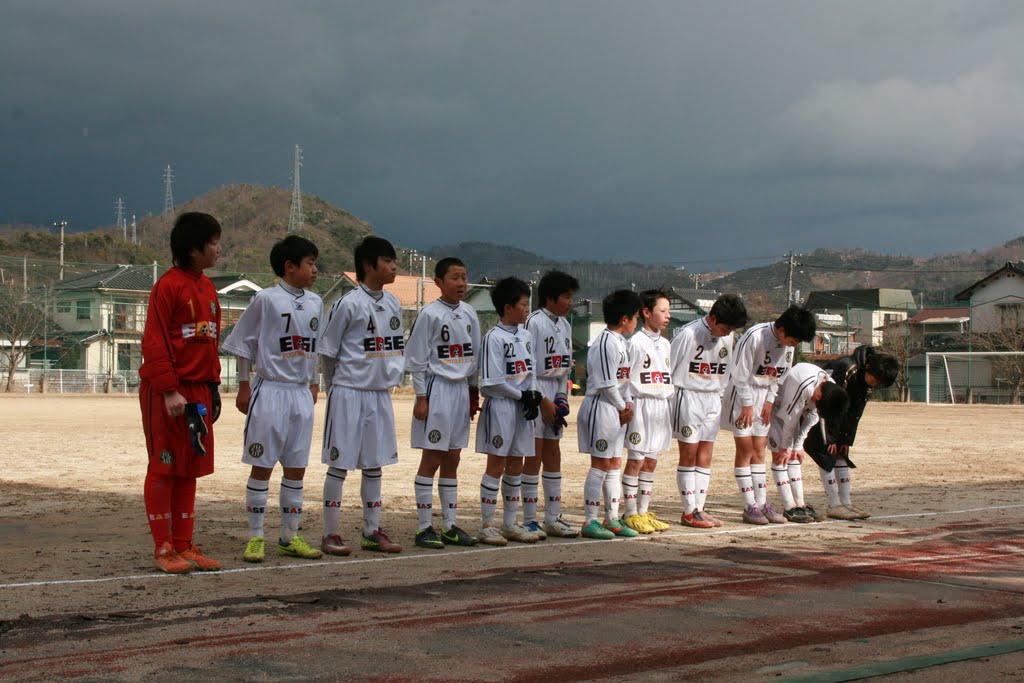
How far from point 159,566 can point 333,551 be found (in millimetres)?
1285

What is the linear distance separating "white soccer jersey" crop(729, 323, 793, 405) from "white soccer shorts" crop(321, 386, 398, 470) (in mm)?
3638

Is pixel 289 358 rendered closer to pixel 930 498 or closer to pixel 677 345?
pixel 677 345

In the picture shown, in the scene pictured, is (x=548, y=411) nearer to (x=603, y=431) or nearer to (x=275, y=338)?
(x=603, y=431)

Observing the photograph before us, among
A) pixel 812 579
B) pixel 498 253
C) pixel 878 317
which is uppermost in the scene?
pixel 498 253

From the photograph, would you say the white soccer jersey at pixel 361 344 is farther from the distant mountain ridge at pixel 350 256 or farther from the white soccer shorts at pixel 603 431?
the distant mountain ridge at pixel 350 256

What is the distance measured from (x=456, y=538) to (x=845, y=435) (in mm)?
4292

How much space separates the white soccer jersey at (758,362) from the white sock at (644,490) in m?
1.24

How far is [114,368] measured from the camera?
57.8m

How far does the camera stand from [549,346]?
29.9 feet

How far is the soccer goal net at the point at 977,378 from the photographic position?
49.1 metres

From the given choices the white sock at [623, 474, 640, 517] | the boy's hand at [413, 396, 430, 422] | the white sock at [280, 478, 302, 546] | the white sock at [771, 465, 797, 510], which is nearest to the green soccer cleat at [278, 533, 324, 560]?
the white sock at [280, 478, 302, 546]

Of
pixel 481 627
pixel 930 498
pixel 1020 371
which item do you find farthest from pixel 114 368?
pixel 481 627

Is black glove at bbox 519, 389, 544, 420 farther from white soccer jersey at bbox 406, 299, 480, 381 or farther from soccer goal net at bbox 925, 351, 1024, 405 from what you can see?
soccer goal net at bbox 925, 351, 1024, 405

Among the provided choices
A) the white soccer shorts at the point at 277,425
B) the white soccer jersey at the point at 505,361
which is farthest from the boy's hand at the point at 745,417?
the white soccer shorts at the point at 277,425
